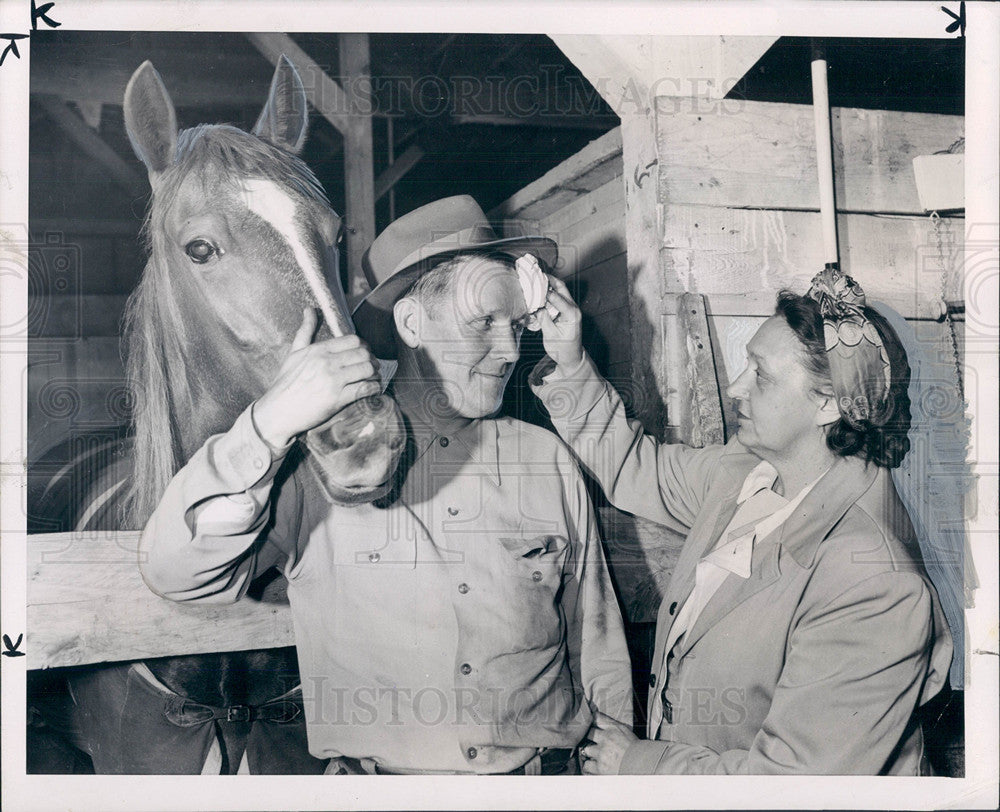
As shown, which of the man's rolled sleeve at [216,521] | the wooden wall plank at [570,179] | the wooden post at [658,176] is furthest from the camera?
the wooden wall plank at [570,179]

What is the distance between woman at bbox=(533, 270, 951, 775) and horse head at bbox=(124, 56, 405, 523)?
2.32ft

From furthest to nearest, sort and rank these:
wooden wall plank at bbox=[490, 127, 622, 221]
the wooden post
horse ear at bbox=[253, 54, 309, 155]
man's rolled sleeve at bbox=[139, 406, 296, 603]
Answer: wooden wall plank at bbox=[490, 127, 622, 221], the wooden post, horse ear at bbox=[253, 54, 309, 155], man's rolled sleeve at bbox=[139, 406, 296, 603]

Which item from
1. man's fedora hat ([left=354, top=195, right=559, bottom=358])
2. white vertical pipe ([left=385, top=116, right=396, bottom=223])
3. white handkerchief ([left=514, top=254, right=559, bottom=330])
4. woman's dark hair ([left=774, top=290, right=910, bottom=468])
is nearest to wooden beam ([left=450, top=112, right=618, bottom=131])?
white vertical pipe ([left=385, top=116, right=396, bottom=223])

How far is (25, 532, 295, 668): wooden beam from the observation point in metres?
2.88

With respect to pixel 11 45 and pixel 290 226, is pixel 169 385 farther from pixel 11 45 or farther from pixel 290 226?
pixel 11 45

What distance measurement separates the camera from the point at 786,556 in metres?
2.86

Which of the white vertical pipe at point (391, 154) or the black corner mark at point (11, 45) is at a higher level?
the black corner mark at point (11, 45)

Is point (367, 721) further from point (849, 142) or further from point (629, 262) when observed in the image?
point (849, 142)

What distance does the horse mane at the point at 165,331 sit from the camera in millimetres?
2906

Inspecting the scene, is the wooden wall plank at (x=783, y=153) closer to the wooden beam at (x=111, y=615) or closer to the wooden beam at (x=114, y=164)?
the wooden beam at (x=114, y=164)

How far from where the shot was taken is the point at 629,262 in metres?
3.22

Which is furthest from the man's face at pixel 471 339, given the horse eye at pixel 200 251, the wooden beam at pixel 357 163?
the horse eye at pixel 200 251

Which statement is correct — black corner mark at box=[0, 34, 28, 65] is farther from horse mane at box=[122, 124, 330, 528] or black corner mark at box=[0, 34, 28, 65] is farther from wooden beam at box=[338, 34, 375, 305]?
wooden beam at box=[338, 34, 375, 305]

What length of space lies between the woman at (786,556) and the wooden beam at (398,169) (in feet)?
2.38
